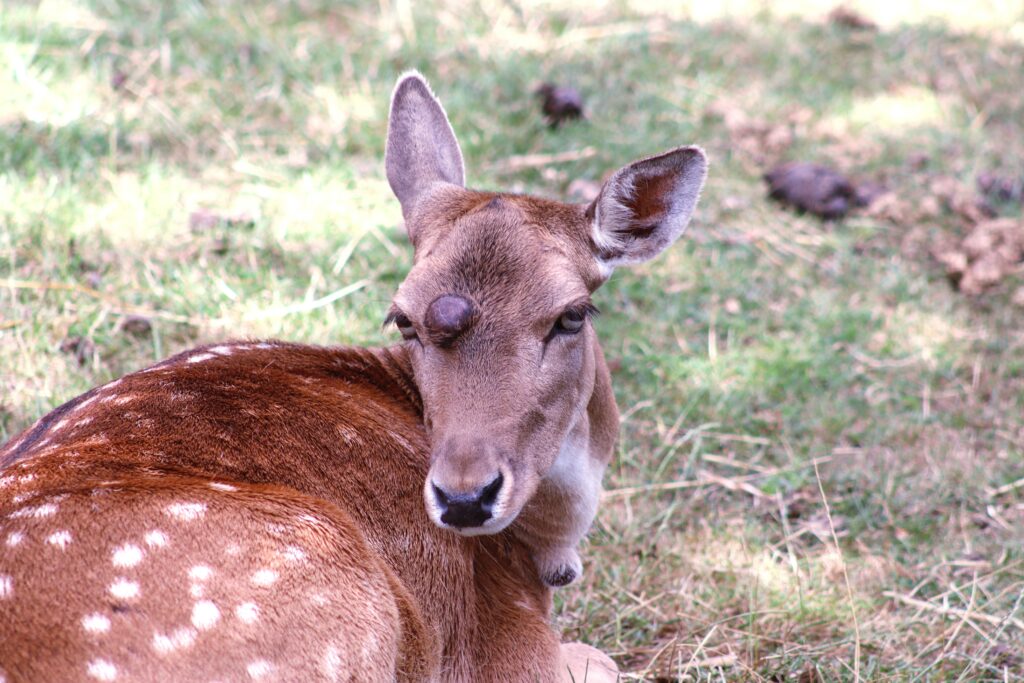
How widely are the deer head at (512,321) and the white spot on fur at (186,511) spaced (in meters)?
0.66

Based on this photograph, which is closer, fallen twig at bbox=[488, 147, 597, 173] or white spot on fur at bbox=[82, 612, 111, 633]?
white spot on fur at bbox=[82, 612, 111, 633]

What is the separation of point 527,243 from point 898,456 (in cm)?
269

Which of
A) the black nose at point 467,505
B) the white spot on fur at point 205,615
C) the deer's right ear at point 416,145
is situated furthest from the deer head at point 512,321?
the white spot on fur at point 205,615

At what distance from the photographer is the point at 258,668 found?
315 centimetres

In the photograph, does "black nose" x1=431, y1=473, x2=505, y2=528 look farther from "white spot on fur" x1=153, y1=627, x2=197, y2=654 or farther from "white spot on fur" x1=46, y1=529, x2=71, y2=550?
"white spot on fur" x1=46, y1=529, x2=71, y2=550

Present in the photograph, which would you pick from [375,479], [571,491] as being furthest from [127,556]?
[571,491]

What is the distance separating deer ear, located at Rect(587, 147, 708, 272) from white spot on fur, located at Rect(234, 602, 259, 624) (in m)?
1.74

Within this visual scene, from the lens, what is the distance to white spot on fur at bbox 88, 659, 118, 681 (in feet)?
9.77

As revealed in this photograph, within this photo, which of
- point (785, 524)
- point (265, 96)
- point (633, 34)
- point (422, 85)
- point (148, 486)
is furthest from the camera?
point (633, 34)

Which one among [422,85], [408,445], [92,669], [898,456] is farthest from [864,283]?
[92,669]

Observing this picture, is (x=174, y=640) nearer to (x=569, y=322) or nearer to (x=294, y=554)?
(x=294, y=554)

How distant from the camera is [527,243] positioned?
394cm

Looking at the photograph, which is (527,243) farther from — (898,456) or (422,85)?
(898,456)

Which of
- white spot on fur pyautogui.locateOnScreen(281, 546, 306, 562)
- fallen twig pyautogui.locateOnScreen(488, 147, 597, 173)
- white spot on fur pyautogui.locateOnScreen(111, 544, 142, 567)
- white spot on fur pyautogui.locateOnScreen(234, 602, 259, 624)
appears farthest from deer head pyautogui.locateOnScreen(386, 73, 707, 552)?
fallen twig pyautogui.locateOnScreen(488, 147, 597, 173)
